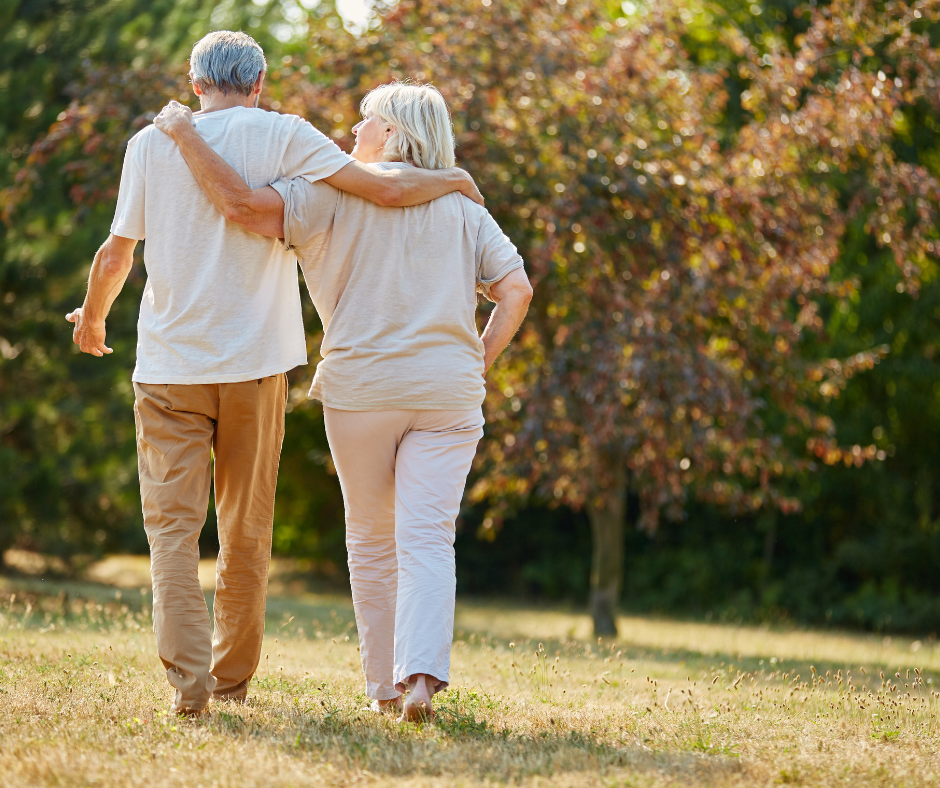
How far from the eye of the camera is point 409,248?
10.3ft

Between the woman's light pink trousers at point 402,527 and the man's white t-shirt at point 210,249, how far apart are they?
1.15 ft

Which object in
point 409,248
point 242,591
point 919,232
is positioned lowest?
point 242,591

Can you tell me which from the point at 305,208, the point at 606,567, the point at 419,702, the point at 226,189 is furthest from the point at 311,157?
the point at 606,567

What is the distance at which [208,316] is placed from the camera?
119 inches

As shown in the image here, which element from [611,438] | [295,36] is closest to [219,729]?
[611,438]

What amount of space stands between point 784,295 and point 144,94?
15.9 ft

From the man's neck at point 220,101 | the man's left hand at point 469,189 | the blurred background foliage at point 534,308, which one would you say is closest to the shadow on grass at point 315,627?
the blurred background foliage at point 534,308

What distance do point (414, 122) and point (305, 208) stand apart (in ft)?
1.43

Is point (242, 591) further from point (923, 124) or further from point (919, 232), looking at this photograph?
point (923, 124)

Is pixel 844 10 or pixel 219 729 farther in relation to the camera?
pixel 844 10

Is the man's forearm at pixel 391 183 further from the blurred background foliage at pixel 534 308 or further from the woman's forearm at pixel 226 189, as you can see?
→ the blurred background foliage at pixel 534 308

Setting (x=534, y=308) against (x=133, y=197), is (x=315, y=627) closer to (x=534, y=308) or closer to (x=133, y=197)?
(x=534, y=308)

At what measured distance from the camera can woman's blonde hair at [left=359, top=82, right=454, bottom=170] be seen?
3.18 m

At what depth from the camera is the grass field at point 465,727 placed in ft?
8.04
